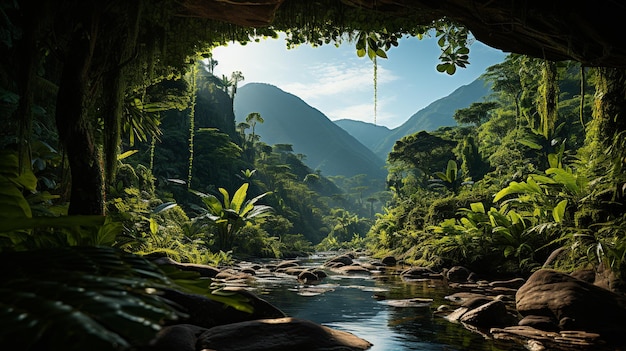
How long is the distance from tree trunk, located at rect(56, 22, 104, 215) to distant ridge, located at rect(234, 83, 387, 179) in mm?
137413

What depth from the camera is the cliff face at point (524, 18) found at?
3186mm

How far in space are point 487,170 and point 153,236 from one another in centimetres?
1803

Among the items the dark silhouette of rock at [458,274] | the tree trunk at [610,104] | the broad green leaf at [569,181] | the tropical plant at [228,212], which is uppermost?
the tree trunk at [610,104]

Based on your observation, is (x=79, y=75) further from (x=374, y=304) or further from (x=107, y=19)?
(x=374, y=304)

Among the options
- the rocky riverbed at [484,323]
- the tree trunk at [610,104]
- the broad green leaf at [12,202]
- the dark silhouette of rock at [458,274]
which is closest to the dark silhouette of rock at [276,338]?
the rocky riverbed at [484,323]

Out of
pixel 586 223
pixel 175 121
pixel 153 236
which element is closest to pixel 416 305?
pixel 586 223

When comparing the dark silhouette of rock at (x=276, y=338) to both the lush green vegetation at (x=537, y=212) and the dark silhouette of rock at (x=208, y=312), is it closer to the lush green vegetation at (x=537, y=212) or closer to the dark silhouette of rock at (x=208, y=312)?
the dark silhouette of rock at (x=208, y=312)

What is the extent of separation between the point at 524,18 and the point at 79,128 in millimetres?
3735

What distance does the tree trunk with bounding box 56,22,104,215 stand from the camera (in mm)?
3230

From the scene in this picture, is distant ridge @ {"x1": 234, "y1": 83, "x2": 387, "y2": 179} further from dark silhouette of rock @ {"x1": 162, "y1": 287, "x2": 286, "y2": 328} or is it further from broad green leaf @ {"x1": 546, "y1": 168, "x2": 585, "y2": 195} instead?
dark silhouette of rock @ {"x1": 162, "y1": 287, "x2": 286, "y2": 328}

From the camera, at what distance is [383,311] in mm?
5430

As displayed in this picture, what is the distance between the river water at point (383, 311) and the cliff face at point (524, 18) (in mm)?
2709

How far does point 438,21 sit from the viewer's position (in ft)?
14.7

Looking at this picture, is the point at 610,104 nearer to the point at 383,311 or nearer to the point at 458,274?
the point at 383,311
